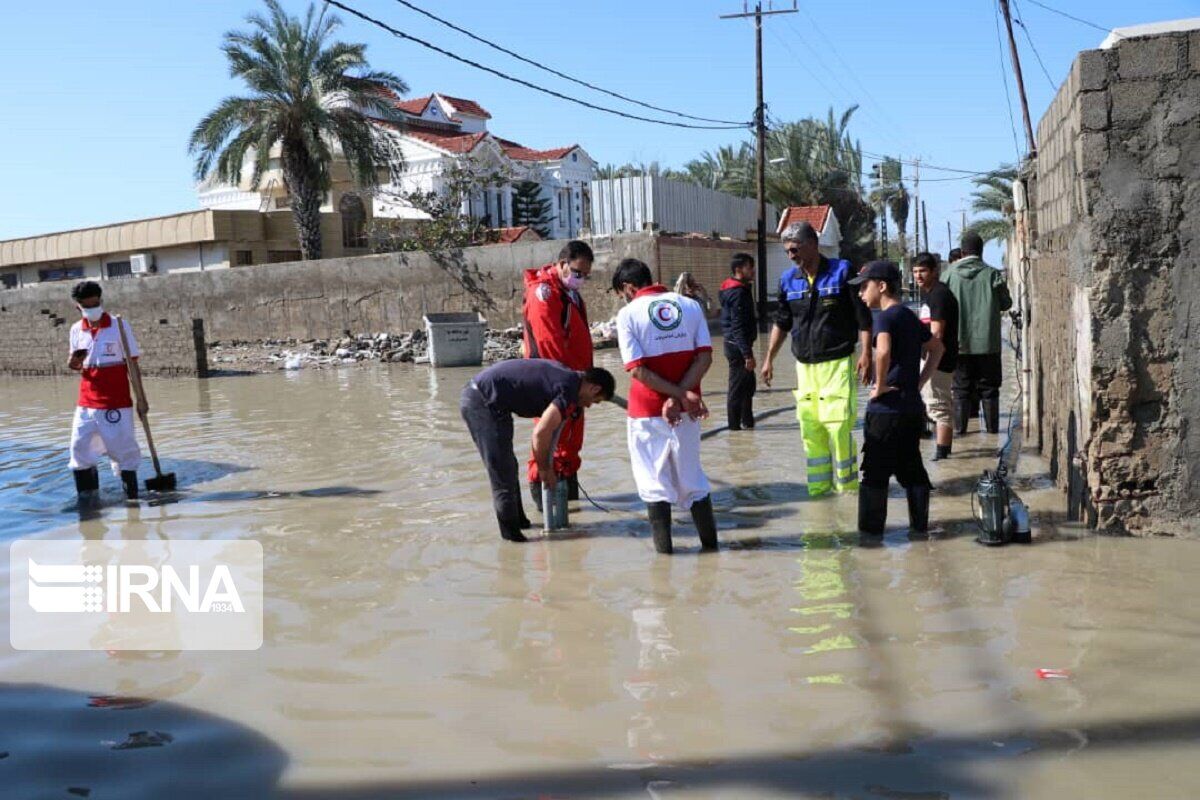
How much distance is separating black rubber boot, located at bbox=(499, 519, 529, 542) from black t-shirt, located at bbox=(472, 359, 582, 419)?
26.5 inches

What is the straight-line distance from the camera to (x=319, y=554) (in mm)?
6441

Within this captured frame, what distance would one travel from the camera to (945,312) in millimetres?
8602

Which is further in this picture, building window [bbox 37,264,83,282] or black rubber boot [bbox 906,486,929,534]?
building window [bbox 37,264,83,282]

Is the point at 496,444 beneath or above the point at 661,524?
above

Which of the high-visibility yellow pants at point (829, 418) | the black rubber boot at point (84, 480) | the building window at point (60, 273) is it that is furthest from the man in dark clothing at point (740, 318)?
the building window at point (60, 273)

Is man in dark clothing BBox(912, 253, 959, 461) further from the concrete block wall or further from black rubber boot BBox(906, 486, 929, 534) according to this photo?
the concrete block wall

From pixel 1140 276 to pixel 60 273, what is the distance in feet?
165

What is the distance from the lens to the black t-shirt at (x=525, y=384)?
6.12 meters

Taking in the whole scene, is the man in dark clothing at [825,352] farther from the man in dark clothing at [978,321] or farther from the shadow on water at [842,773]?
the shadow on water at [842,773]

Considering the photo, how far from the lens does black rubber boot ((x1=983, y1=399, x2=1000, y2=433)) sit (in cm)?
957

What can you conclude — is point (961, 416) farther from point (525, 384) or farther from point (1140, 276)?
point (525, 384)

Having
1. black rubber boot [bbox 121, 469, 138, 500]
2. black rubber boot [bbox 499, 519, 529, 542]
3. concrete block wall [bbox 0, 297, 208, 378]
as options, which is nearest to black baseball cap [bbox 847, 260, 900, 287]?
black rubber boot [bbox 499, 519, 529, 542]

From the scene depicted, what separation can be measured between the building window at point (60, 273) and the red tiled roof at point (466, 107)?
18311 mm

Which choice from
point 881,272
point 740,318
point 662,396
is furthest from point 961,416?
point 662,396
